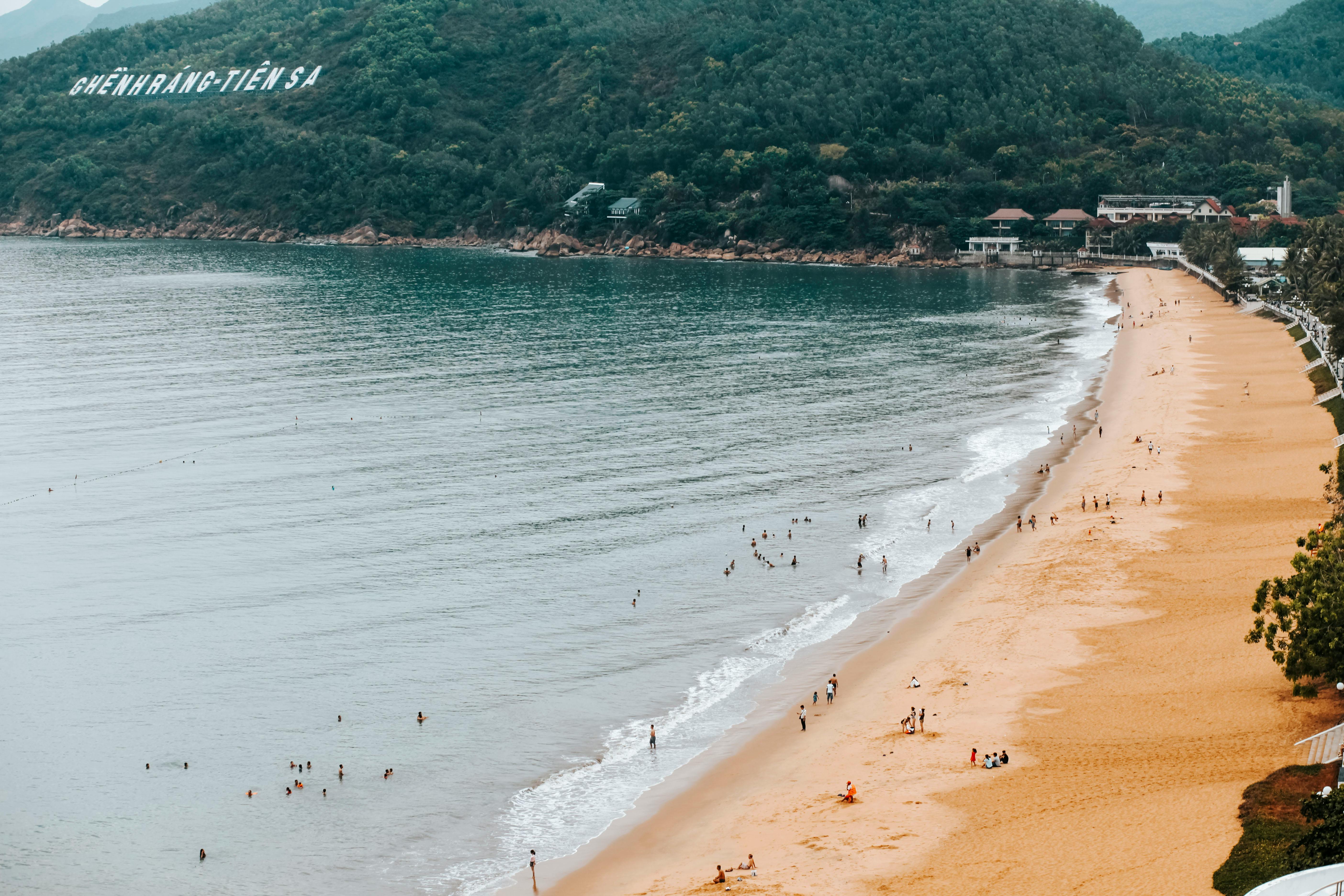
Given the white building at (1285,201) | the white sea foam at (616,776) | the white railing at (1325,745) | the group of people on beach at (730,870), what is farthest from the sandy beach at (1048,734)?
the white building at (1285,201)

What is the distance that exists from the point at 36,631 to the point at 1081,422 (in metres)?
61.4

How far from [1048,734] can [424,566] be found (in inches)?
1107

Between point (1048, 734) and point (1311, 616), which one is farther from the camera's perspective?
point (1048, 734)

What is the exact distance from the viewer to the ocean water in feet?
119

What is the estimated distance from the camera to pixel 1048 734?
38000 mm

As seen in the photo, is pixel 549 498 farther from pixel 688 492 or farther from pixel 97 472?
pixel 97 472

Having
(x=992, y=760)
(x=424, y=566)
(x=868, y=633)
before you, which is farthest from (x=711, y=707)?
(x=424, y=566)

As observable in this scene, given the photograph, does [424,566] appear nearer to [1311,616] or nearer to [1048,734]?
[1048,734]

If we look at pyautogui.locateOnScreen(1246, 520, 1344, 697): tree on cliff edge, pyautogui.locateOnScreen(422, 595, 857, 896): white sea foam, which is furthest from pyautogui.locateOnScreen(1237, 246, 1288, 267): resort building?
pyautogui.locateOnScreen(422, 595, 857, 896): white sea foam

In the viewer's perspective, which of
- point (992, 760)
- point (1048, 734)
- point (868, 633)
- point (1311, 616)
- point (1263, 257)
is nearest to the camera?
point (1311, 616)

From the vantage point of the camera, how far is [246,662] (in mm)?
45094

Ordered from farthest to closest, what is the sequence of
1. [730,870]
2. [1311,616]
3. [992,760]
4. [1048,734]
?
[1048,734]
[992,760]
[1311,616]
[730,870]

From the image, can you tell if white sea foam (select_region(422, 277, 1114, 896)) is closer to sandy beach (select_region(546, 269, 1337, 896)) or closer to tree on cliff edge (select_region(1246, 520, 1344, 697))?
sandy beach (select_region(546, 269, 1337, 896))

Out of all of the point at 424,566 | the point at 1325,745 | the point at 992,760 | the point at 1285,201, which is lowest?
the point at 992,760
